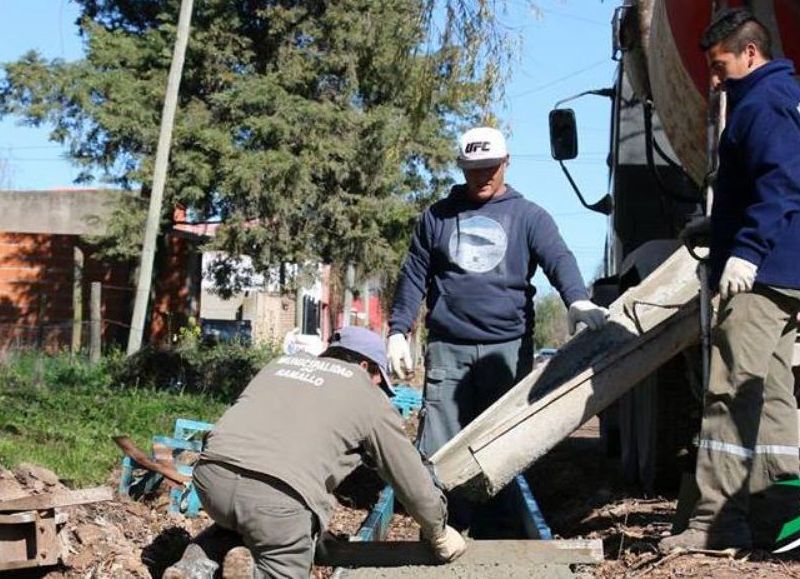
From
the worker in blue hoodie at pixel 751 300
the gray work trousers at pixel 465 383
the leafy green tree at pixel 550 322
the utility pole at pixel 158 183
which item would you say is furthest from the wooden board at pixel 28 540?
the leafy green tree at pixel 550 322

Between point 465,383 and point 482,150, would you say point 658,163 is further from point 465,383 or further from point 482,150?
point 465,383

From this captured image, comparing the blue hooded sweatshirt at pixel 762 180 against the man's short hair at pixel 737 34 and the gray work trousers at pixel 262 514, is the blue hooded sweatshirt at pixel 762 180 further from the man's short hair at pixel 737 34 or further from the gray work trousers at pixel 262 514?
the gray work trousers at pixel 262 514

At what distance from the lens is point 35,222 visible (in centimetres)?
2319

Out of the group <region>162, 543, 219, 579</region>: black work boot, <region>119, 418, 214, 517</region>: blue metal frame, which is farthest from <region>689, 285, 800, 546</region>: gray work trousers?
<region>119, 418, 214, 517</region>: blue metal frame

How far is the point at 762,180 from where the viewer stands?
4.36m

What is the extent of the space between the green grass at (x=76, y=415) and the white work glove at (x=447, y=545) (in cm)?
357

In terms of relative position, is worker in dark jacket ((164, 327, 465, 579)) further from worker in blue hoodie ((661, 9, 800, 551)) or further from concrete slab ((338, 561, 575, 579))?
worker in blue hoodie ((661, 9, 800, 551))

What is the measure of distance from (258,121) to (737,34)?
58.0 ft

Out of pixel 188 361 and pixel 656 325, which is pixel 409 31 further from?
pixel 188 361

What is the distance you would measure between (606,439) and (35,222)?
1581 centimetres

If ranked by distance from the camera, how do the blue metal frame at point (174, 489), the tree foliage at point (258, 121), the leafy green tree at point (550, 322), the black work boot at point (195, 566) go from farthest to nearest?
the leafy green tree at point (550, 322) < the tree foliage at point (258, 121) < the blue metal frame at point (174, 489) < the black work boot at point (195, 566)

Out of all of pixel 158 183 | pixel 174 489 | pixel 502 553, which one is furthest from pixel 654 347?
pixel 158 183

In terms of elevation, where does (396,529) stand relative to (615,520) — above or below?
below

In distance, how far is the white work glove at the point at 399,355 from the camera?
227 inches
